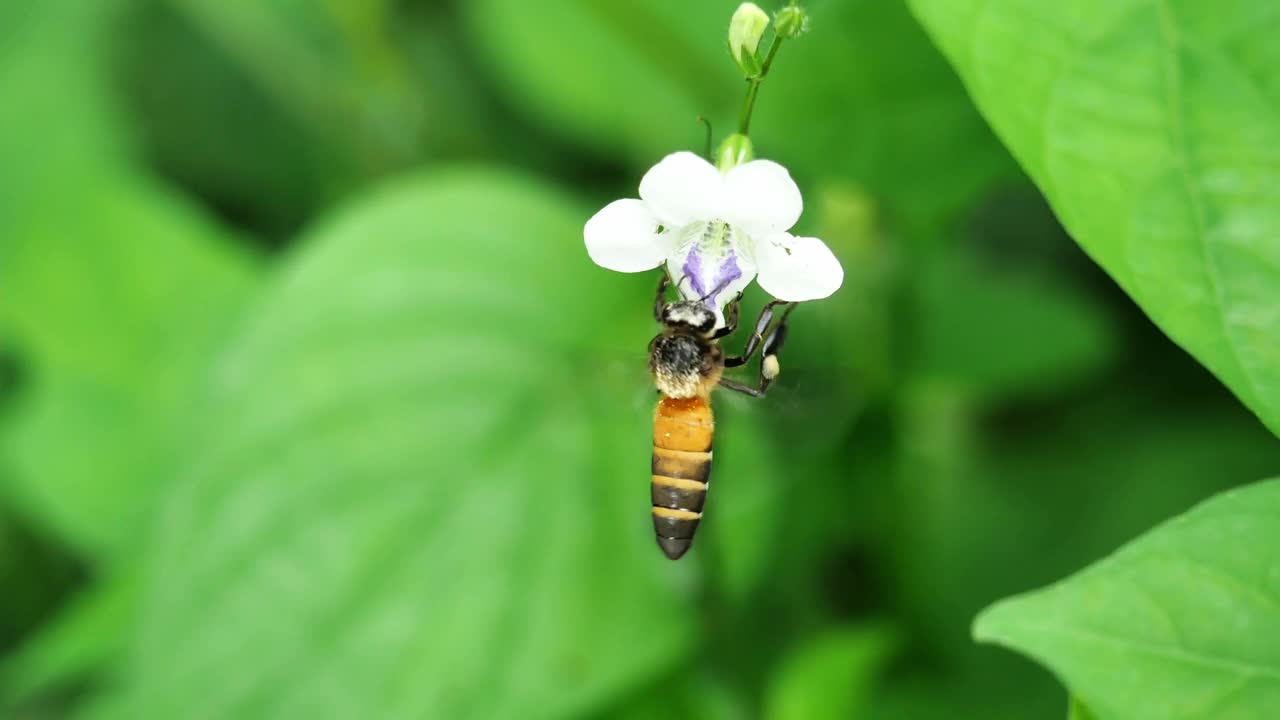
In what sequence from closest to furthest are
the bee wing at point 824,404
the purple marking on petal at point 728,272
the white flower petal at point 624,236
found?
the white flower petal at point 624,236 → the purple marking on petal at point 728,272 → the bee wing at point 824,404

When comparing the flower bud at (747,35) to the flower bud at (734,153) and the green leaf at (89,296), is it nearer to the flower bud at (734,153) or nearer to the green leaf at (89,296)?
the flower bud at (734,153)

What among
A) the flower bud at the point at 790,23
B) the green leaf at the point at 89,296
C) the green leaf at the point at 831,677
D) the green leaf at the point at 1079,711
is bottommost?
the green leaf at the point at 1079,711

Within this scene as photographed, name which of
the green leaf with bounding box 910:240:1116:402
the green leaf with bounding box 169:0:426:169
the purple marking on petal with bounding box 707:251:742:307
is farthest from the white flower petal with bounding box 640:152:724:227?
the green leaf with bounding box 169:0:426:169

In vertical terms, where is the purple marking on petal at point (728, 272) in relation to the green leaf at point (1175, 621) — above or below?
above

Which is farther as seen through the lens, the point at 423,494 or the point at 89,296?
the point at 89,296

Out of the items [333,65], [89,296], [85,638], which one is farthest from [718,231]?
[333,65]

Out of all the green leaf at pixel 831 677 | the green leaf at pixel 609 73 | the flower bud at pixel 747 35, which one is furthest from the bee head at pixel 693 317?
the green leaf at pixel 609 73

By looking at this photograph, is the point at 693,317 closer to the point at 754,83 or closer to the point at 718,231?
the point at 718,231

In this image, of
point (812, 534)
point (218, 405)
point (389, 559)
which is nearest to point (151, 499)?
point (218, 405)
